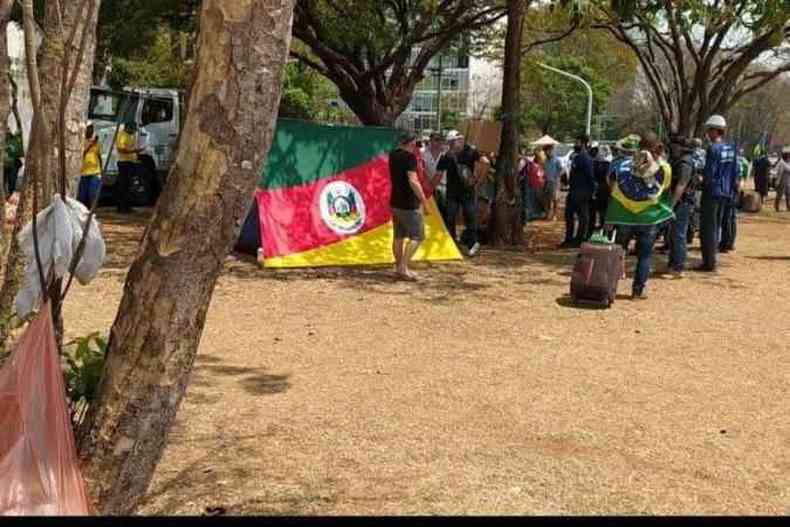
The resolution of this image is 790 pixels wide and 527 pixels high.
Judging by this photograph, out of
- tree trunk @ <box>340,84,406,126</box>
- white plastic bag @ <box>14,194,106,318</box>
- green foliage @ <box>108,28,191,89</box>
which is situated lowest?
white plastic bag @ <box>14,194,106,318</box>

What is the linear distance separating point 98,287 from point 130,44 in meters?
13.4

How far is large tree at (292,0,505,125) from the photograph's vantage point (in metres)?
19.3

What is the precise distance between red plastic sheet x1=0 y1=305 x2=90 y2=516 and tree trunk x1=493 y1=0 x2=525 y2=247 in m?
10.3

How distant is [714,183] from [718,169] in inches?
8.1

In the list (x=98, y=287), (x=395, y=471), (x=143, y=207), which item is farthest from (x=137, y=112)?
(x=395, y=471)

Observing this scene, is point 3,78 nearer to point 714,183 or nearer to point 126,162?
point 714,183

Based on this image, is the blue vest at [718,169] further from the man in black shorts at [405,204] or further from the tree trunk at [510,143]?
the man in black shorts at [405,204]

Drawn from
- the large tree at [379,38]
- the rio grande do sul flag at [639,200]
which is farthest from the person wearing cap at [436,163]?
the large tree at [379,38]

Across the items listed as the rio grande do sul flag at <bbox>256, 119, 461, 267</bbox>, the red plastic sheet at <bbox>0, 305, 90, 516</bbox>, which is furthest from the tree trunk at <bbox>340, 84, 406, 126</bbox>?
the red plastic sheet at <bbox>0, 305, 90, 516</bbox>

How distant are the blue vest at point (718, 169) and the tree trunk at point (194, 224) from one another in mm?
8850

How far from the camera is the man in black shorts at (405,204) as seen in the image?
10.0 metres

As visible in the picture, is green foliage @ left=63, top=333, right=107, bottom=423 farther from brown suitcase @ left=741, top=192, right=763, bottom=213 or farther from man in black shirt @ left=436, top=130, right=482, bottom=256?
brown suitcase @ left=741, top=192, right=763, bottom=213

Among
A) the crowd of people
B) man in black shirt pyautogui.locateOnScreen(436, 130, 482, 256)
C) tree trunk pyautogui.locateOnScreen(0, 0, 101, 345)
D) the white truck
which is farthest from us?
the white truck

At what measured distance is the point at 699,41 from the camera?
22625mm
